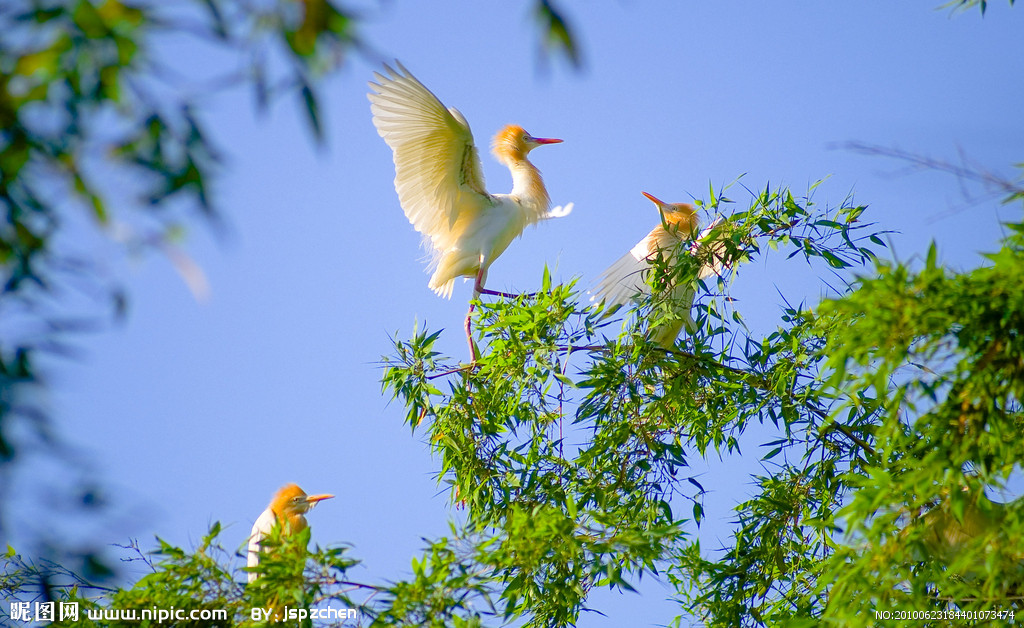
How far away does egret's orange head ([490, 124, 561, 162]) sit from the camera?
5113mm

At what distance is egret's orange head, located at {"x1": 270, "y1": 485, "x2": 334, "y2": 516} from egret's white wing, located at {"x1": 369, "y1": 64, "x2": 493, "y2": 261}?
1.56 m

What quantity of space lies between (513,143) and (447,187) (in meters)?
1.00

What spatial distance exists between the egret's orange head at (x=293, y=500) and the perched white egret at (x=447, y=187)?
48.3 inches

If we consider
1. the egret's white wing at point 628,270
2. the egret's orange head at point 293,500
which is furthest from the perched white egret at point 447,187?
the egret's orange head at point 293,500

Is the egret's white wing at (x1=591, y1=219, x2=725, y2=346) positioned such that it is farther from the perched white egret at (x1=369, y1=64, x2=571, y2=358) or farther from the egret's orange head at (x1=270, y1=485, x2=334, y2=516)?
the egret's orange head at (x1=270, y1=485, x2=334, y2=516)

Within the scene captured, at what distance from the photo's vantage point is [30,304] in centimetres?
105

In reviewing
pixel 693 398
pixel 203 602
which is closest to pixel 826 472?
pixel 693 398

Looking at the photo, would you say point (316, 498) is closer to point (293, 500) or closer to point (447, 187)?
point (293, 500)

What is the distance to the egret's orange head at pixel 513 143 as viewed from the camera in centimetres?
511

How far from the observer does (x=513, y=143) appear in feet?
16.9

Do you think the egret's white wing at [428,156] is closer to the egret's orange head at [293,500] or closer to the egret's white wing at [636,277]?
the egret's white wing at [636,277]

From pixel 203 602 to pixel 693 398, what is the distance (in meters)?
1.63

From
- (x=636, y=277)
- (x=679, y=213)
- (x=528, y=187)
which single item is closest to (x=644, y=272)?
(x=636, y=277)

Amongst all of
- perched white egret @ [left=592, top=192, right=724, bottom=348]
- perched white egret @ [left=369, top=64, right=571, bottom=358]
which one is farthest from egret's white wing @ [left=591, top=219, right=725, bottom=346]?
perched white egret @ [left=369, top=64, right=571, bottom=358]
